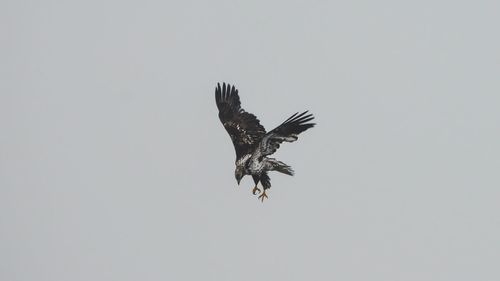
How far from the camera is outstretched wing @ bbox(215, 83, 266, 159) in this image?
26656mm

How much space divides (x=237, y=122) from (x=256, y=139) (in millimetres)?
1527

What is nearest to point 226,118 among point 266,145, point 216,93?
point 216,93

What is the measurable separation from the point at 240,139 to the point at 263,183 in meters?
1.56

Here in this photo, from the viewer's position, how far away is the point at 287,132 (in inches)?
963

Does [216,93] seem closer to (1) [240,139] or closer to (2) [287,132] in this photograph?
(1) [240,139]

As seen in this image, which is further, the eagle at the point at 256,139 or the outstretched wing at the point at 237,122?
the outstretched wing at the point at 237,122

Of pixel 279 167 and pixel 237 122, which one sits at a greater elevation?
pixel 237 122

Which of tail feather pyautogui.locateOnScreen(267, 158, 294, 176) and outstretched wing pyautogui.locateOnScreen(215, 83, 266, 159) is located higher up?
outstretched wing pyautogui.locateOnScreen(215, 83, 266, 159)

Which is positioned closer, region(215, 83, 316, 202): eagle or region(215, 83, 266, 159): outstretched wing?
region(215, 83, 316, 202): eagle

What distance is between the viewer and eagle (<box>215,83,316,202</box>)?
24.4m

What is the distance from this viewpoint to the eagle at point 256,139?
24391 mm

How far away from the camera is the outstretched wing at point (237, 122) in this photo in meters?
26.7

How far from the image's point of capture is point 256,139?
2642 centimetres

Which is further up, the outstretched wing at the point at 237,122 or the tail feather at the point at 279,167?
the outstretched wing at the point at 237,122
